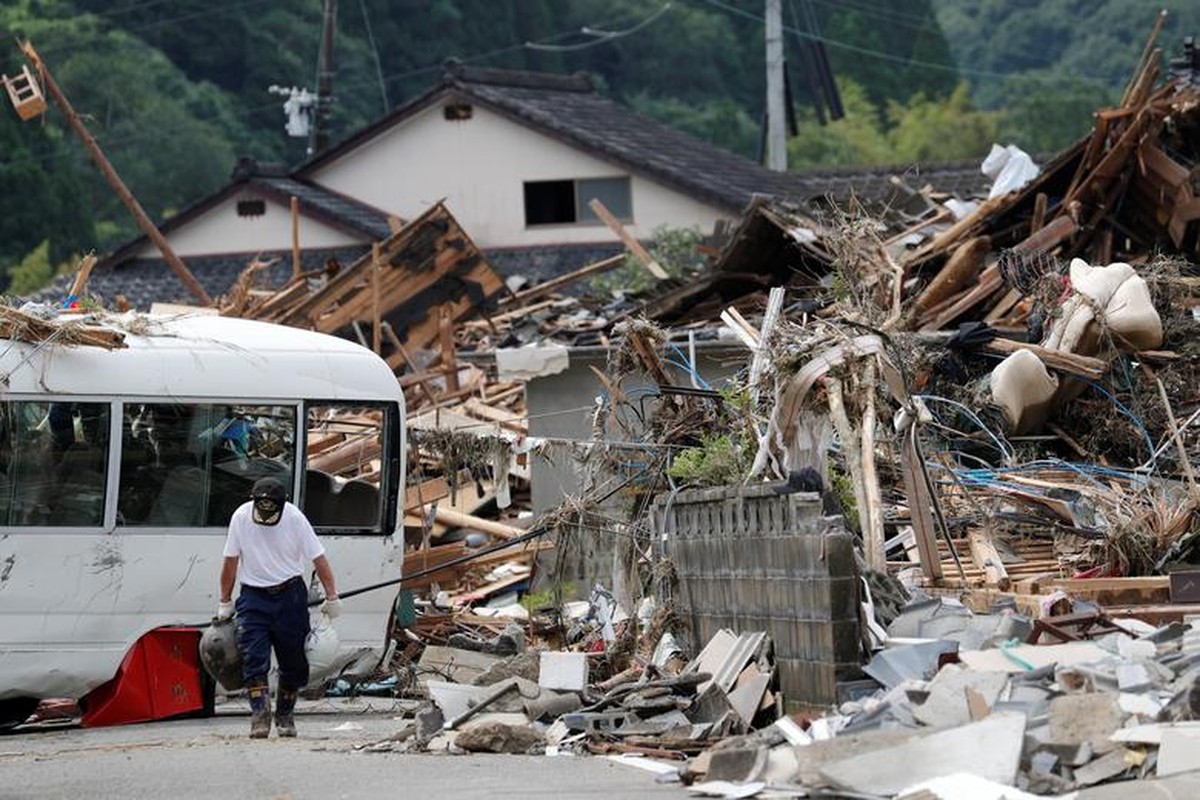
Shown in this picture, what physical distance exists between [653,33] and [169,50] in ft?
56.4

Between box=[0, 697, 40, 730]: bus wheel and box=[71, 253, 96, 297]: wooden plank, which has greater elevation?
box=[71, 253, 96, 297]: wooden plank

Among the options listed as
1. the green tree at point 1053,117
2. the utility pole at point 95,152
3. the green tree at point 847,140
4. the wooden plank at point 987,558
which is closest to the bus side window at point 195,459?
the wooden plank at point 987,558

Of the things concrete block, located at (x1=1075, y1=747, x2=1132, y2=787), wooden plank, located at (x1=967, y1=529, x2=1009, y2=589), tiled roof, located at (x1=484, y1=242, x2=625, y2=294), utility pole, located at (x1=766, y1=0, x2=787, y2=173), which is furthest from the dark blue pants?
utility pole, located at (x1=766, y1=0, x2=787, y2=173)

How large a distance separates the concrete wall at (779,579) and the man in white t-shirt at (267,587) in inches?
98.0

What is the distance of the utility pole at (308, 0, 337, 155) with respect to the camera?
44.0m

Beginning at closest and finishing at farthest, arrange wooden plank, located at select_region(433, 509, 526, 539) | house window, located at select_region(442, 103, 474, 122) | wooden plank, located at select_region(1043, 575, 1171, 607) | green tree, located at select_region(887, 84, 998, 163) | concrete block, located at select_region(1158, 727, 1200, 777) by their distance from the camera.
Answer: concrete block, located at select_region(1158, 727, 1200, 777)
wooden plank, located at select_region(1043, 575, 1171, 607)
wooden plank, located at select_region(433, 509, 526, 539)
house window, located at select_region(442, 103, 474, 122)
green tree, located at select_region(887, 84, 998, 163)

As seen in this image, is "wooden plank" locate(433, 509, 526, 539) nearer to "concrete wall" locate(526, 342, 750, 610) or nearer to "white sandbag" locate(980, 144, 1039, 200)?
"concrete wall" locate(526, 342, 750, 610)

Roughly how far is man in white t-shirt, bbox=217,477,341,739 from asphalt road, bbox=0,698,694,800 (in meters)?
0.31

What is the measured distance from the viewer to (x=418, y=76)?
7081 cm

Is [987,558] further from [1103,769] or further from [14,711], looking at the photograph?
[14,711]

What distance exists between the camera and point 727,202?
43781 mm

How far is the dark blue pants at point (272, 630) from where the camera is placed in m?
13.8

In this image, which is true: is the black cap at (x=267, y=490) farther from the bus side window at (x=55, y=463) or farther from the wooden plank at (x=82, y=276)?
the wooden plank at (x=82, y=276)

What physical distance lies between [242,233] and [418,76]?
24686 millimetres
